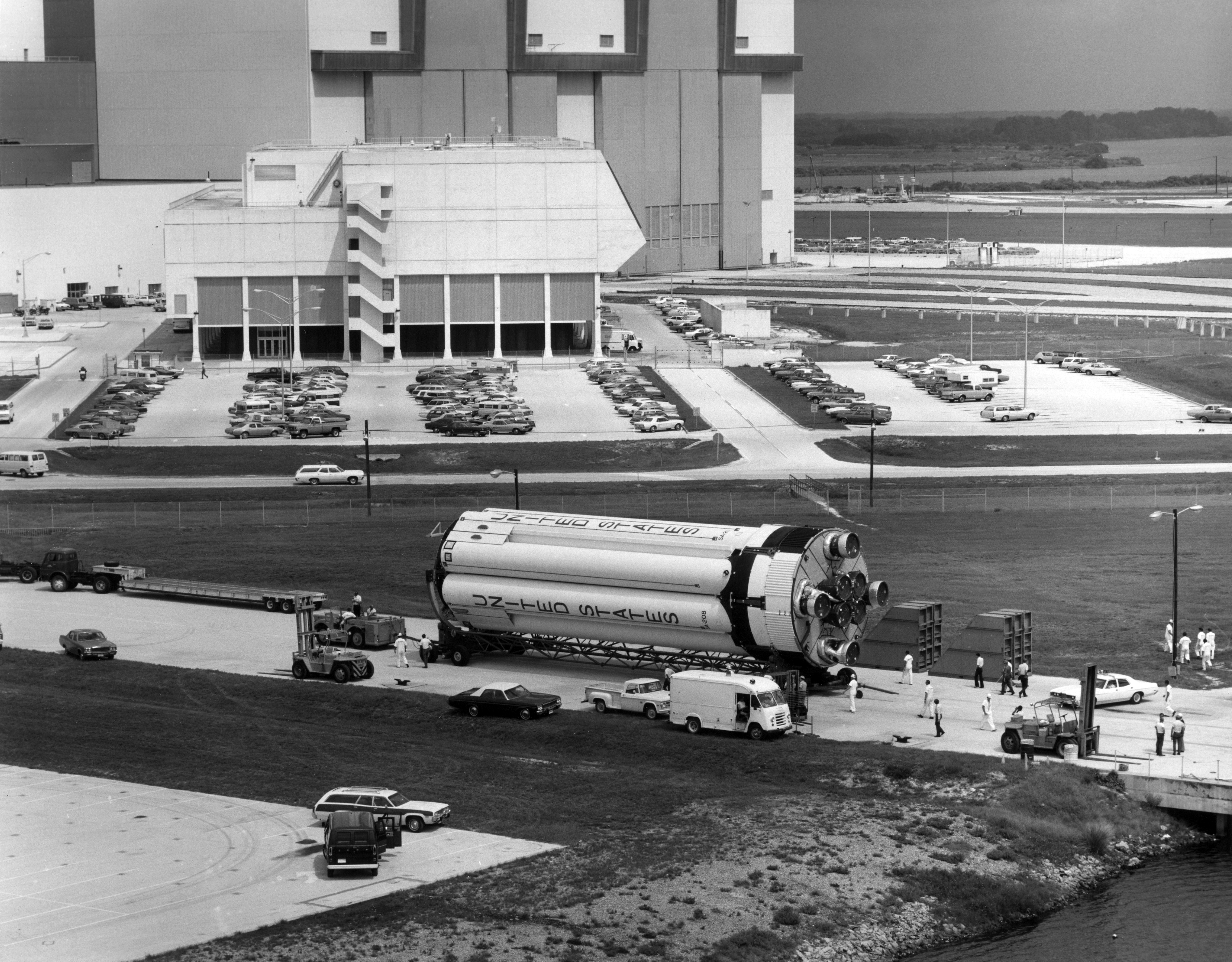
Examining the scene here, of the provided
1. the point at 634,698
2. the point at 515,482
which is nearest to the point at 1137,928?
the point at 634,698

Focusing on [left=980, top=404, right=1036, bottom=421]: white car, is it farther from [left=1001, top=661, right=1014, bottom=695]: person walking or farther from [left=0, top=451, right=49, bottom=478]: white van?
[left=1001, top=661, right=1014, bottom=695]: person walking

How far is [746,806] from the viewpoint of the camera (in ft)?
155

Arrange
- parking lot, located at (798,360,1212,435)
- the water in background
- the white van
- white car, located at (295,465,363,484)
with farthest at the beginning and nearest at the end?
parking lot, located at (798,360,1212,435)
the white van
white car, located at (295,465,363,484)
the water in background

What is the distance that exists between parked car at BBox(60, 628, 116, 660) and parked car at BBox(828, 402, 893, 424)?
5895 cm

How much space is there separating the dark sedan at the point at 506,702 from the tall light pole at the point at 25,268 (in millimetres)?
132280

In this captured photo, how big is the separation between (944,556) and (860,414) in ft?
128

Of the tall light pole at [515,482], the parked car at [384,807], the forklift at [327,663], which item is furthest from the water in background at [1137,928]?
the tall light pole at [515,482]

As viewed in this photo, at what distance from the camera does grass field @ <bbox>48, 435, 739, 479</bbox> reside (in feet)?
346

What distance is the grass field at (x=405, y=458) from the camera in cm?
10538

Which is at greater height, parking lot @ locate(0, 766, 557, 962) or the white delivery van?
the white delivery van

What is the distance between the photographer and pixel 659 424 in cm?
11594

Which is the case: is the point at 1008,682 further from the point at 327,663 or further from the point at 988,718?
the point at 327,663

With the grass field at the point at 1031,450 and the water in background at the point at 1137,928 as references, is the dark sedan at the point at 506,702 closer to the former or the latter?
the water in background at the point at 1137,928

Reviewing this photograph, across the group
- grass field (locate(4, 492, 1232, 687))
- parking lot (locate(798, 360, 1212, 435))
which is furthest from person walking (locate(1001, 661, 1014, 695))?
parking lot (locate(798, 360, 1212, 435))
